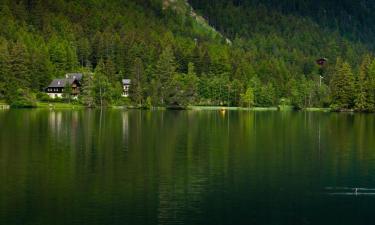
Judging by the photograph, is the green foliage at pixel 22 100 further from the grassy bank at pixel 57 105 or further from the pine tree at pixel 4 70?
the pine tree at pixel 4 70

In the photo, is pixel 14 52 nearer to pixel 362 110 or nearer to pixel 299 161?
pixel 362 110

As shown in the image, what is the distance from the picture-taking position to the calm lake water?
39031mm

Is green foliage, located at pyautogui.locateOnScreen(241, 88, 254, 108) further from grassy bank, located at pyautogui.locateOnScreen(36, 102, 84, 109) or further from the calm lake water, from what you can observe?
the calm lake water

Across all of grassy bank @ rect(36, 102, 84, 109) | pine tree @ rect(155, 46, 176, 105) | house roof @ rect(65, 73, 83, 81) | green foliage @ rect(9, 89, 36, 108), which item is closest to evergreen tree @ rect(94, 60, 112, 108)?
grassy bank @ rect(36, 102, 84, 109)

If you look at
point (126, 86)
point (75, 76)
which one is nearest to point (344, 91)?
point (126, 86)

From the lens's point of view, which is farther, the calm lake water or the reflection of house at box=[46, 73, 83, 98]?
the reflection of house at box=[46, 73, 83, 98]

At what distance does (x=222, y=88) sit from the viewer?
18800 centimetres

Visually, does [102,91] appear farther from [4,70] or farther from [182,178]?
[182,178]

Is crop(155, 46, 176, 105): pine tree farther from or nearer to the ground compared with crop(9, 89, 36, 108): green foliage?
farther from the ground

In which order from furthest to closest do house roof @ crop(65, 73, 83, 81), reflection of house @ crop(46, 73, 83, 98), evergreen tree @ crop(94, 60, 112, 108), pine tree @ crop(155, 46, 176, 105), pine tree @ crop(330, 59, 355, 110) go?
pine tree @ crop(155, 46, 176, 105) < house roof @ crop(65, 73, 83, 81) < reflection of house @ crop(46, 73, 83, 98) < pine tree @ crop(330, 59, 355, 110) < evergreen tree @ crop(94, 60, 112, 108)

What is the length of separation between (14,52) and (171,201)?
13753cm

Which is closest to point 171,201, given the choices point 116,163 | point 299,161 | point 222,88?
point 116,163

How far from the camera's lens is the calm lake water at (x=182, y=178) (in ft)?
128

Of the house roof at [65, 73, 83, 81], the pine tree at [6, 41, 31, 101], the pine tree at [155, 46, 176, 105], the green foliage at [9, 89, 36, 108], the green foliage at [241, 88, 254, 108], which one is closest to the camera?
the green foliage at [9, 89, 36, 108]
